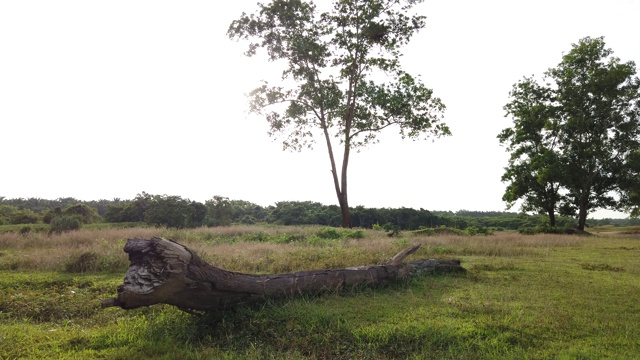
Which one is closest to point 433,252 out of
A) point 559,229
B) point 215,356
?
point 215,356

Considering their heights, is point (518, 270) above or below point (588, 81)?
below

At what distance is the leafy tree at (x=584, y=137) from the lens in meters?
26.7

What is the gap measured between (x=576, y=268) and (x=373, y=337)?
24.1 ft

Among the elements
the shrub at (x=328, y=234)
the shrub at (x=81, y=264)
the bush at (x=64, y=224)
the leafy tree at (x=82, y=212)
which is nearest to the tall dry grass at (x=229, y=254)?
the shrub at (x=81, y=264)

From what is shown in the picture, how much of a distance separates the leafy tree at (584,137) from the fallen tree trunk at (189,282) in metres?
27.6

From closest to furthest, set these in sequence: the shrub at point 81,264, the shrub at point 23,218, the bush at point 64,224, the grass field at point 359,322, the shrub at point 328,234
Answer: the grass field at point 359,322 → the shrub at point 81,264 → the bush at point 64,224 → the shrub at point 328,234 → the shrub at point 23,218

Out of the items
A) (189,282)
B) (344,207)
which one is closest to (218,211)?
(344,207)

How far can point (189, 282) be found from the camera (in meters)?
4.25

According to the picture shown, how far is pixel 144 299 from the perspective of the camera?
393 cm

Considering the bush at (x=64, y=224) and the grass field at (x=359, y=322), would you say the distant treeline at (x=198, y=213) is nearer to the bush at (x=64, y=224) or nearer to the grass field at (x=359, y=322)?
the bush at (x=64, y=224)

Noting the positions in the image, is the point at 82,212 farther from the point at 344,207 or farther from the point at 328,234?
the point at 328,234

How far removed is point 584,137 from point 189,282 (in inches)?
1275

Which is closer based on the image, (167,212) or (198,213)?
(167,212)

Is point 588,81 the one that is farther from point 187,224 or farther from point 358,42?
point 187,224
